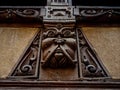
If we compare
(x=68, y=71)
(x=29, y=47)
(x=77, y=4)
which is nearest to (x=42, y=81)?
(x=68, y=71)

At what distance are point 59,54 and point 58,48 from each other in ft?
0.27

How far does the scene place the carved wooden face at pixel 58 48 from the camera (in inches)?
128

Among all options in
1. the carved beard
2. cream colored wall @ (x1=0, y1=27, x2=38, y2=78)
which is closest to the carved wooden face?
the carved beard

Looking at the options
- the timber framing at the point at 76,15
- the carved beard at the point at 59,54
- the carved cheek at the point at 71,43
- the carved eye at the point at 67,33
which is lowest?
the carved beard at the point at 59,54

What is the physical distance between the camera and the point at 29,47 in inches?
138

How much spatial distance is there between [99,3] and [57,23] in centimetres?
Result: 88

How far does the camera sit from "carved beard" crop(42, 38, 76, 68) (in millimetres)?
3234

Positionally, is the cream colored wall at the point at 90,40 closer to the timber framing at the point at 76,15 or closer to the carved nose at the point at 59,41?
the timber framing at the point at 76,15

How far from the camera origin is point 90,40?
3.60 metres

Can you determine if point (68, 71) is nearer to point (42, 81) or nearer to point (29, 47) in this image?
point (42, 81)

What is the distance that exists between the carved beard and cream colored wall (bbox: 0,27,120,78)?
0.31 metres

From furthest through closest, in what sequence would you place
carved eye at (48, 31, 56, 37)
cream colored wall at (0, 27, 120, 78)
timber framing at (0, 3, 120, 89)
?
1. timber framing at (0, 3, 120, 89)
2. carved eye at (48, 31, 56, 37)
3. cream colored wall at (0, 27, 120, 78)

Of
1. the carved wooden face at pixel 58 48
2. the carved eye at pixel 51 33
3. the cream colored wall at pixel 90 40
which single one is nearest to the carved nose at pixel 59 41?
the carved wooden face at pixel 58 48

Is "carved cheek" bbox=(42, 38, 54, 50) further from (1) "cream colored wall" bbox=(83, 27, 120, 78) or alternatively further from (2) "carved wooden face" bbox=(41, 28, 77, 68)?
(1) "cream colored wall" bbox=(83, 27, 120, 78)
